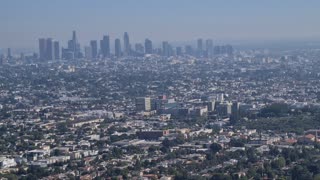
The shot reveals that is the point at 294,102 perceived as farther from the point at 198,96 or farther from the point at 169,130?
the point at 169,130

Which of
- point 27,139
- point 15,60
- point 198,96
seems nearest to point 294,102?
point 198,96

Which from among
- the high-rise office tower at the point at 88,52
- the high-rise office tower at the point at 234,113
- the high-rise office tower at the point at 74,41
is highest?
the high-rise office tower at the point at 74,41

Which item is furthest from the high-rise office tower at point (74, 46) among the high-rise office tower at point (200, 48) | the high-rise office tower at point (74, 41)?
the high-rise office tower at point (200, 48)

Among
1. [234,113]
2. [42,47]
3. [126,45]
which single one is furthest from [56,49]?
[234,113]

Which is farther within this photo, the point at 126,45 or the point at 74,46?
the point at 126,45

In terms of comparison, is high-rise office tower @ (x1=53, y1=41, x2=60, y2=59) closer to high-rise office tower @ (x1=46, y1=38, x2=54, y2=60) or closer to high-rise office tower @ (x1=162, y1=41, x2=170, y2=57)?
high-rise office tower @ (x1=46, y1=38, x2=54, y2=60)

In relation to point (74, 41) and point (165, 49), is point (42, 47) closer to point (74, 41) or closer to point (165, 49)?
point (74, 41)

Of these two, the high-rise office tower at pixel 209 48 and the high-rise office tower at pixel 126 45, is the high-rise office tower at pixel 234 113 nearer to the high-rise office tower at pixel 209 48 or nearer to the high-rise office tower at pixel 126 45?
the high-rise office tower at pixel 126 45

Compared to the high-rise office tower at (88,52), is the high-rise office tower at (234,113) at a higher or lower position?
lower

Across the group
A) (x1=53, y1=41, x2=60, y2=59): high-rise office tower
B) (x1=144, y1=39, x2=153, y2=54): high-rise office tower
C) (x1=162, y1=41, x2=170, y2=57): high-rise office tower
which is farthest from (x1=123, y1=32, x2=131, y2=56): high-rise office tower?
(x1=53, y1=41, x2=60, y2=59): high-rise office tower
